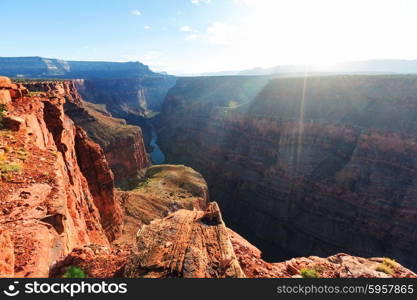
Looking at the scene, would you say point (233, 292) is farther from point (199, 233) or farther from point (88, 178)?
point (88, 178)

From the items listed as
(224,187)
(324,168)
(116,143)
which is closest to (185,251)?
(324,168)

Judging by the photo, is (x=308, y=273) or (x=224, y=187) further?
(x=224, y=187)

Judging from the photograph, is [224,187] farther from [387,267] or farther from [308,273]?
[308,273]

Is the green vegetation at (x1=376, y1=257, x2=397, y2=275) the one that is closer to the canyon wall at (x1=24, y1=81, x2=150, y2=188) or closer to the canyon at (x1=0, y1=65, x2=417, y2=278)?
Result: the canyon at (x1=0, y1=65, x2=417, y2=278)

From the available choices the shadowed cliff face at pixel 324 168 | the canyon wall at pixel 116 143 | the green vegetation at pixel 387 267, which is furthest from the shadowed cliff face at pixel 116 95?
the green vegetation at pixel 387 267

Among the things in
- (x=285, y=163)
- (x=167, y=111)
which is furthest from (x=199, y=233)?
(x=167, y=111)
